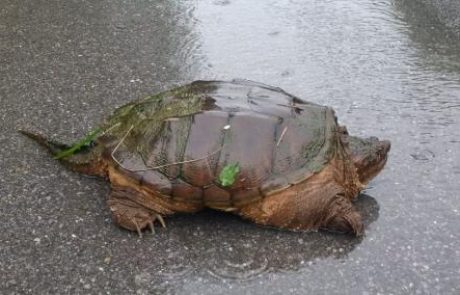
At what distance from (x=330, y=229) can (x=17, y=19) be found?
345 cm

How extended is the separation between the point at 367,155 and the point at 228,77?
1.51 metres

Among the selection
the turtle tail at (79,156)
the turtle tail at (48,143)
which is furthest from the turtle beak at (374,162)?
the turtle tail at (48,143)

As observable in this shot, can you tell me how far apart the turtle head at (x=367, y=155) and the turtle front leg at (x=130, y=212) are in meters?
0.99

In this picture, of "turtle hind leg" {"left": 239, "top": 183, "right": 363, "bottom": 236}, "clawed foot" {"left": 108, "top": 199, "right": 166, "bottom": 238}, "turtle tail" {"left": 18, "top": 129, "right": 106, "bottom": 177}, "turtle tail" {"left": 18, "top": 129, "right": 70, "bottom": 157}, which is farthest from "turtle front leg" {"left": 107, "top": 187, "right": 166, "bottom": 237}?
"turtle tail" {"left": 18, "top": 129, "right": 70, "bottom": 157}

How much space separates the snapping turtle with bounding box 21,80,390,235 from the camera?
106 inches

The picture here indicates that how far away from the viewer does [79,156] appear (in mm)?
3135

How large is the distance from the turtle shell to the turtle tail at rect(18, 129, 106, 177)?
166mm

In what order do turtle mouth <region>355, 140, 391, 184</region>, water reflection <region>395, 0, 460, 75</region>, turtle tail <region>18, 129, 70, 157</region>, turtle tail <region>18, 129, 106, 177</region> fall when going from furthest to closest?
water reflection <region>395, 0, 460, 75</region>, turtle tail <region>18, 129, 70, 157</region>, turtle tail <region>18, 129, 106, 177</region>, turtle mouth <region>355, 140, 391, 184</region>

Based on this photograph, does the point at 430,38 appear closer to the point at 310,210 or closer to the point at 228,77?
the point at 228,77

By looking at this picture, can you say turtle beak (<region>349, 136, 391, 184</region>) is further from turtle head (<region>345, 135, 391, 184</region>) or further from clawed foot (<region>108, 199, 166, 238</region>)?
clawed foot (<region>108, 199, 166, 238</region>)

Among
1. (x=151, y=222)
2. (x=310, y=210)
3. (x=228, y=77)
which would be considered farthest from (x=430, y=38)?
(x=151, y=222)

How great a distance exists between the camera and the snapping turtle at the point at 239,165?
271 cm

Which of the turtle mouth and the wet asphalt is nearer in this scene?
the wet asphalt

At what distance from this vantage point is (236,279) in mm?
2533
